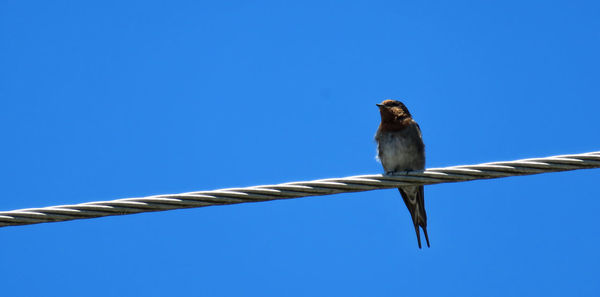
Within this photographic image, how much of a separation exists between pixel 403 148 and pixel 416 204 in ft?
2.10

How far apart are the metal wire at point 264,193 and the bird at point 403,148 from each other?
11.0ft

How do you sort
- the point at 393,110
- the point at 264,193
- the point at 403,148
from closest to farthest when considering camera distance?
the point at 264,193 < the point at 403,148 < the point at 393,110

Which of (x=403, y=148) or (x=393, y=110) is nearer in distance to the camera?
(x=403, y=148)

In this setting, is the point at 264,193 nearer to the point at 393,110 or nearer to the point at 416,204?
the point at 416,204

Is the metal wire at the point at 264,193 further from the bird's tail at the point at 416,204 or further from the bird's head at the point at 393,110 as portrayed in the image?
the bird's head at the point at 393,110

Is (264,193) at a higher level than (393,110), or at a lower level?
lower

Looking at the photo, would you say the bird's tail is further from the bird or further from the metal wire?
the metal wire

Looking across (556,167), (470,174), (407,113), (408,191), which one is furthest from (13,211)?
(407,113)

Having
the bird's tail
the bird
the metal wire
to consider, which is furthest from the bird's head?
the metal wire

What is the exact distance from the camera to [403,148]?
335 inches

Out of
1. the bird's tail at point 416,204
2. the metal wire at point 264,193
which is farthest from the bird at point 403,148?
the metal wire at point 264,193

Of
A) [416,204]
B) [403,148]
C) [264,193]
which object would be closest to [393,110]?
[403,148]

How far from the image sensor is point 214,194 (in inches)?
180

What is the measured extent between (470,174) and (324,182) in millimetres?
893
